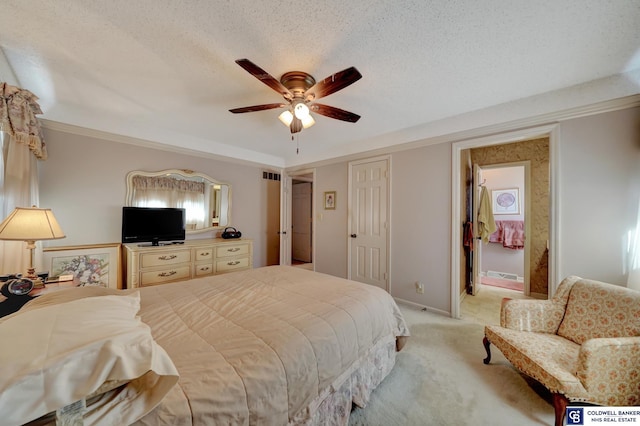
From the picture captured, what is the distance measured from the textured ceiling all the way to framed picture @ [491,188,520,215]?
10.9ft

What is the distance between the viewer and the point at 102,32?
152 centimetres

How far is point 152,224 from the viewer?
320cm

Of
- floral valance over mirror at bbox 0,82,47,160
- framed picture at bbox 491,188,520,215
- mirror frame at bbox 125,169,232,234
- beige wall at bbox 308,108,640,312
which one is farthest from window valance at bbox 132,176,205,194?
framed picture at bbox 491,188,520,215

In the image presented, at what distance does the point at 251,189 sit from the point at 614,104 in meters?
4.55

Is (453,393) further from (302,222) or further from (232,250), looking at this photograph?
(302,222)

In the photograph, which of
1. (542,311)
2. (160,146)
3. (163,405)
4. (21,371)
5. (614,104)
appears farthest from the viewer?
(160,146)

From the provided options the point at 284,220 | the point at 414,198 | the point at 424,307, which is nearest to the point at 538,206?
the point at 414,198

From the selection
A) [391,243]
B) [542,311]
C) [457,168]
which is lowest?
[542,311]

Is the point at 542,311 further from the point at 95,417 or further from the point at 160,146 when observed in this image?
the point at 160,146

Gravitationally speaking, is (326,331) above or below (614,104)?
below

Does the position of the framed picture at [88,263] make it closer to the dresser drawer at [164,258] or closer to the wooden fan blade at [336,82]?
the dresser drawer at [164,258]

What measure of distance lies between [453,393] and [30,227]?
3.17m

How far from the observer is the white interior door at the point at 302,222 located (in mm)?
6223

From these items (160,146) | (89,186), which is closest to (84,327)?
(89,186)
